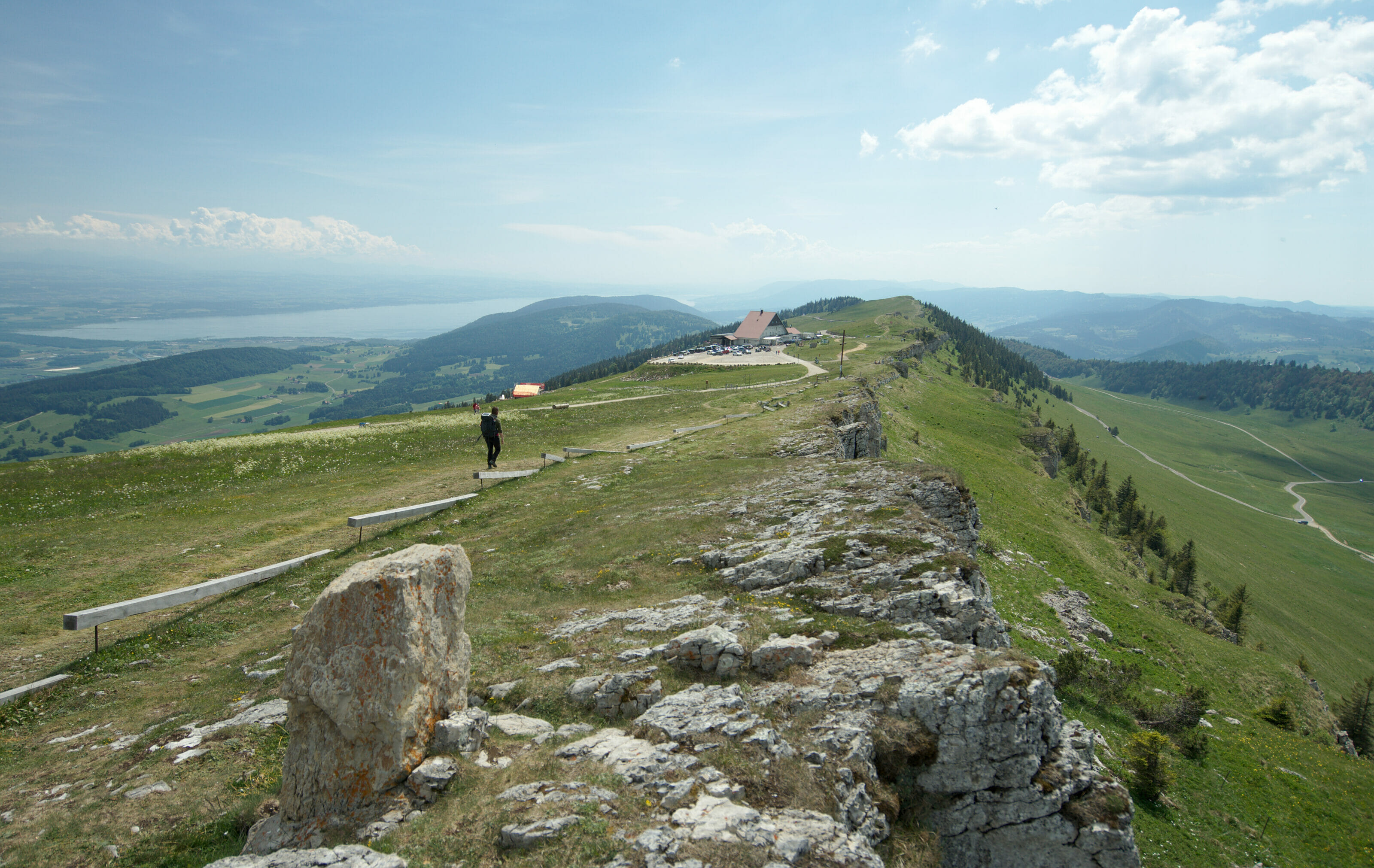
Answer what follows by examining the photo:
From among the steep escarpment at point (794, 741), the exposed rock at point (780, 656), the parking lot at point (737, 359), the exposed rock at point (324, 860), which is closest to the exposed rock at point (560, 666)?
the steep escarpment at point (794, 741)

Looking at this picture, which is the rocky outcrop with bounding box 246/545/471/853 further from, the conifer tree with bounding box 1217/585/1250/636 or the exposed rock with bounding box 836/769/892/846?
the conifer tree with bounding box 1217/585/1250/636

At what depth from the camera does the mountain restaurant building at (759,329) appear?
155 m

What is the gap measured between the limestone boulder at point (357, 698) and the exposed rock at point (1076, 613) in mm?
35852

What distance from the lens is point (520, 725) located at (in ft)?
36.5

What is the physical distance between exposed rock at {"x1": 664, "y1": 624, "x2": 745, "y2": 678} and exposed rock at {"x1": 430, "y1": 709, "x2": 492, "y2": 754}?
4.36m

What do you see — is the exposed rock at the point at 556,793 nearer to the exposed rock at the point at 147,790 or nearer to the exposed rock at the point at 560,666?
the exposed rock at the point at 560,666

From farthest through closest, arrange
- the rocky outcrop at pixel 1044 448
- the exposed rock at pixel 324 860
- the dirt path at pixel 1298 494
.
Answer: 1. the dirt path at pixel 1298 494
2. the rocky outcrop at pixel 1044 448
3. the exposed rock at pixel 324 860

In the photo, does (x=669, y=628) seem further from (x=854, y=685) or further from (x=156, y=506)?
(x=156, y=506)

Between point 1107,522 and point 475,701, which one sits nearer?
point 475,701

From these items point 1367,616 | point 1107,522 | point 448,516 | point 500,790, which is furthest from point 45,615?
point 1367,616

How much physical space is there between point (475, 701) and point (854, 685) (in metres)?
8.35

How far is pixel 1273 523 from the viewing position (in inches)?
4847

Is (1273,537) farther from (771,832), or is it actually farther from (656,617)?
(771,832)

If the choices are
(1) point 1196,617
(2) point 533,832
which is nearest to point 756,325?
(1) point 1196,617
